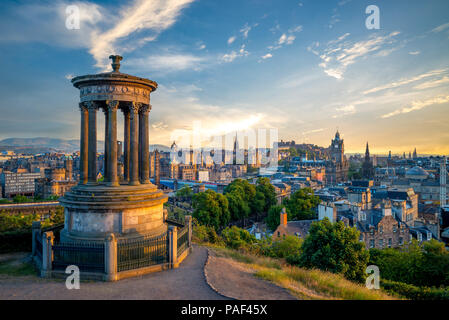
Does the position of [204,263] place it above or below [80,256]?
below

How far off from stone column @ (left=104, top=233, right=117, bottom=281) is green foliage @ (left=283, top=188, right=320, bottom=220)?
47.9 metres

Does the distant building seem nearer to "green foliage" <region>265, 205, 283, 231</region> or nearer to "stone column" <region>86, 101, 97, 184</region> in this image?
"green foliage" <region>265, 205, 283, 231</region>

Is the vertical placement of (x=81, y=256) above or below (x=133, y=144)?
below

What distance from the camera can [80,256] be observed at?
42.7ft

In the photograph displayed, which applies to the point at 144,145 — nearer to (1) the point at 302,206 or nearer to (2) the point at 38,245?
(2) the point at 38,245

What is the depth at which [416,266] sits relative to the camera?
26719mm

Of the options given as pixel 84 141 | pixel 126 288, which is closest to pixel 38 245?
pixel 84 141

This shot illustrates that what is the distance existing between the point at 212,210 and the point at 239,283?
4239 centimetres

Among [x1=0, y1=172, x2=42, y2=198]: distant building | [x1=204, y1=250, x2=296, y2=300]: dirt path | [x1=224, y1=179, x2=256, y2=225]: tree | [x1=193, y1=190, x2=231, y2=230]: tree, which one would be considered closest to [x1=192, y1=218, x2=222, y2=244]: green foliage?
[x1=204, y1=250, x2=296, y2=300]: dirt path

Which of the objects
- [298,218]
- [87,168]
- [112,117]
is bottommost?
[298,218]

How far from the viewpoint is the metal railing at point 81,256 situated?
1287 centimetres

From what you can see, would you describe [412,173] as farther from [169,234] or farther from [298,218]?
[169,234]
